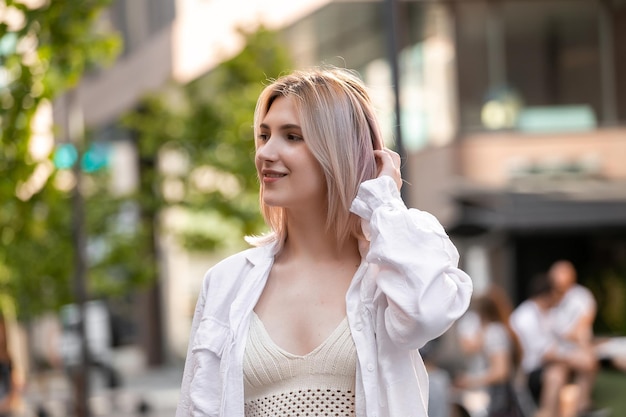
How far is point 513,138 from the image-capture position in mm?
26359

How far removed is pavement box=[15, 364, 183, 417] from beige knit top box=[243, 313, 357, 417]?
12.8 meters

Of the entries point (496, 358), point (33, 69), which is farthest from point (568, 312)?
point (33, 69)

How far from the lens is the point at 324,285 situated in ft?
12.1

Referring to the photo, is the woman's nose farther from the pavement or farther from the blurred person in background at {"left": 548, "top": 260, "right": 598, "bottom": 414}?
the pavement

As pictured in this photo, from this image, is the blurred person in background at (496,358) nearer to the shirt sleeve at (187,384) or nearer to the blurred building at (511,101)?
the shirt sleeve at (187,384)

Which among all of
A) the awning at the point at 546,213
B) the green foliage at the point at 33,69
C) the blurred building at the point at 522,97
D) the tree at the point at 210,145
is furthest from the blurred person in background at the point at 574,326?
the blurred building at the point at 522,97

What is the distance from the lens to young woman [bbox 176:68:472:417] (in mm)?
3471

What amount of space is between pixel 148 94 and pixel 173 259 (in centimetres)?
1625

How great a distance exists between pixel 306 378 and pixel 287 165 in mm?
542

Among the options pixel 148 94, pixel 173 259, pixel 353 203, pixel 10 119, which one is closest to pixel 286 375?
pixel 353 203

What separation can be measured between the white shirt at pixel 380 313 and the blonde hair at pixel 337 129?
6 centimetres

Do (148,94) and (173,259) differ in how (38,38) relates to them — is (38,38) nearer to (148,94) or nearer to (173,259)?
(148,94)

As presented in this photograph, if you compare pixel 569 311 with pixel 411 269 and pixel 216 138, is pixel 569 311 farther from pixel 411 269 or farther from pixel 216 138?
pixel 411 269

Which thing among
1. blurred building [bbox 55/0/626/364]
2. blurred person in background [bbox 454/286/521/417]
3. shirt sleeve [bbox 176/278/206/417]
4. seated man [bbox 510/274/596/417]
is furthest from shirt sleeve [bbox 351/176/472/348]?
blurred building [bbox 55/0/626/364]
